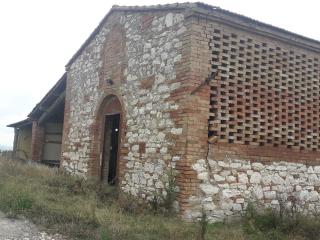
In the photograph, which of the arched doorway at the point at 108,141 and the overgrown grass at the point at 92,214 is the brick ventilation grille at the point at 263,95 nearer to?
the overgrown grass at the point at 92,214

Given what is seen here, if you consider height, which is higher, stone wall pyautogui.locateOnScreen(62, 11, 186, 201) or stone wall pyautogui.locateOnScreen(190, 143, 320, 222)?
stone wall pyautogui.locateOnScreen(62, 11, 186, 201)

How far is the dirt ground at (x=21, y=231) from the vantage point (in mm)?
6578

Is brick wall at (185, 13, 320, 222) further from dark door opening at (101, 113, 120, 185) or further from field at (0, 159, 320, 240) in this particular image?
dark door opening at (101, 113, 120, 185)

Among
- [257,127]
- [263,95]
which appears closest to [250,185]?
[257,127]

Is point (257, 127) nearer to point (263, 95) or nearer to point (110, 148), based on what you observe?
point (263, 95)

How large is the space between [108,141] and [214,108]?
4625mm

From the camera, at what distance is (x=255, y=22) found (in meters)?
9.30

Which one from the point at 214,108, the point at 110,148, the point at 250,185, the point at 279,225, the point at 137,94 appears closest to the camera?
the point at 279,225

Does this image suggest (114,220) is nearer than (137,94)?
Yes

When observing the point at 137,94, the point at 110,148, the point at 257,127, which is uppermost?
the point at 137,94

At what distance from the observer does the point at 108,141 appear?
41.0ft

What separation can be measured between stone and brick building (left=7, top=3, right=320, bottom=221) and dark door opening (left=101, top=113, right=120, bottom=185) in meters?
0.75

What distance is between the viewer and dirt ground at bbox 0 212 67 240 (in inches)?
259

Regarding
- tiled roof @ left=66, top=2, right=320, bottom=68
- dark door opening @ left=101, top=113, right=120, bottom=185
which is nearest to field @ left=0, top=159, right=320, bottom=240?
dark door opening @ left=101, top=113, right=120, bottom=185
